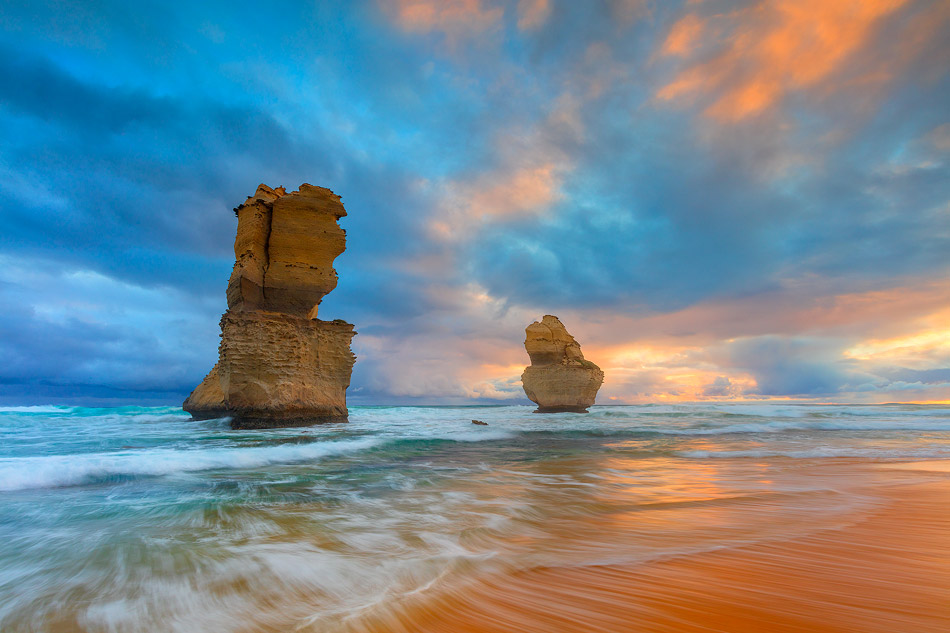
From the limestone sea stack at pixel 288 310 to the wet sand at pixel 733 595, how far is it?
15.8 meters

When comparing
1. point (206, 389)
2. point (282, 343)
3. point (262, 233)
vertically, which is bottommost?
point (206, 389)

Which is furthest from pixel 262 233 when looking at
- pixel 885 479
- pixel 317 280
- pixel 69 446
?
pixel 885 479

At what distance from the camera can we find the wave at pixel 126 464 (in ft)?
17.7

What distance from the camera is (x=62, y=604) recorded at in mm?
Result: 2037

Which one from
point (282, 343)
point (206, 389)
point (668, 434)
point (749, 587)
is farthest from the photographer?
point (206, 389)

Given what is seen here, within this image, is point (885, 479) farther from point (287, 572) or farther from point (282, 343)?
point (282, 343)

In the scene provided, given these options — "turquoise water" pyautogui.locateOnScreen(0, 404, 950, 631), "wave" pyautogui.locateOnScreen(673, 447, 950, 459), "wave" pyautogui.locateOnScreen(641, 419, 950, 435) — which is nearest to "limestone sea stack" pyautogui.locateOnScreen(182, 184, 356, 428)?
"turquoise water" pyautogui.locateOnScreen(0, 404, 950, 631)

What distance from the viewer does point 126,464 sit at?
6438 mm

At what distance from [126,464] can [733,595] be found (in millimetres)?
8119

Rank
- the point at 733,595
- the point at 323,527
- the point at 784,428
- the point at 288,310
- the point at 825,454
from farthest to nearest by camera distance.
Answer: the point at 288,310, the point at 784,428, the point at 825,454, the point at 323,527, the point at 733,595

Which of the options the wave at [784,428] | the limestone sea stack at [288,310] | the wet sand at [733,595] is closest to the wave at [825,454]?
the wave at [784,428]

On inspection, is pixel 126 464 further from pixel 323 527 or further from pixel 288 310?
pixel 288 310

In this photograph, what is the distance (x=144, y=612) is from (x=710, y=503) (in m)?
4.11

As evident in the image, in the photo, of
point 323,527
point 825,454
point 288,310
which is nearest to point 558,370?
point 288,310
